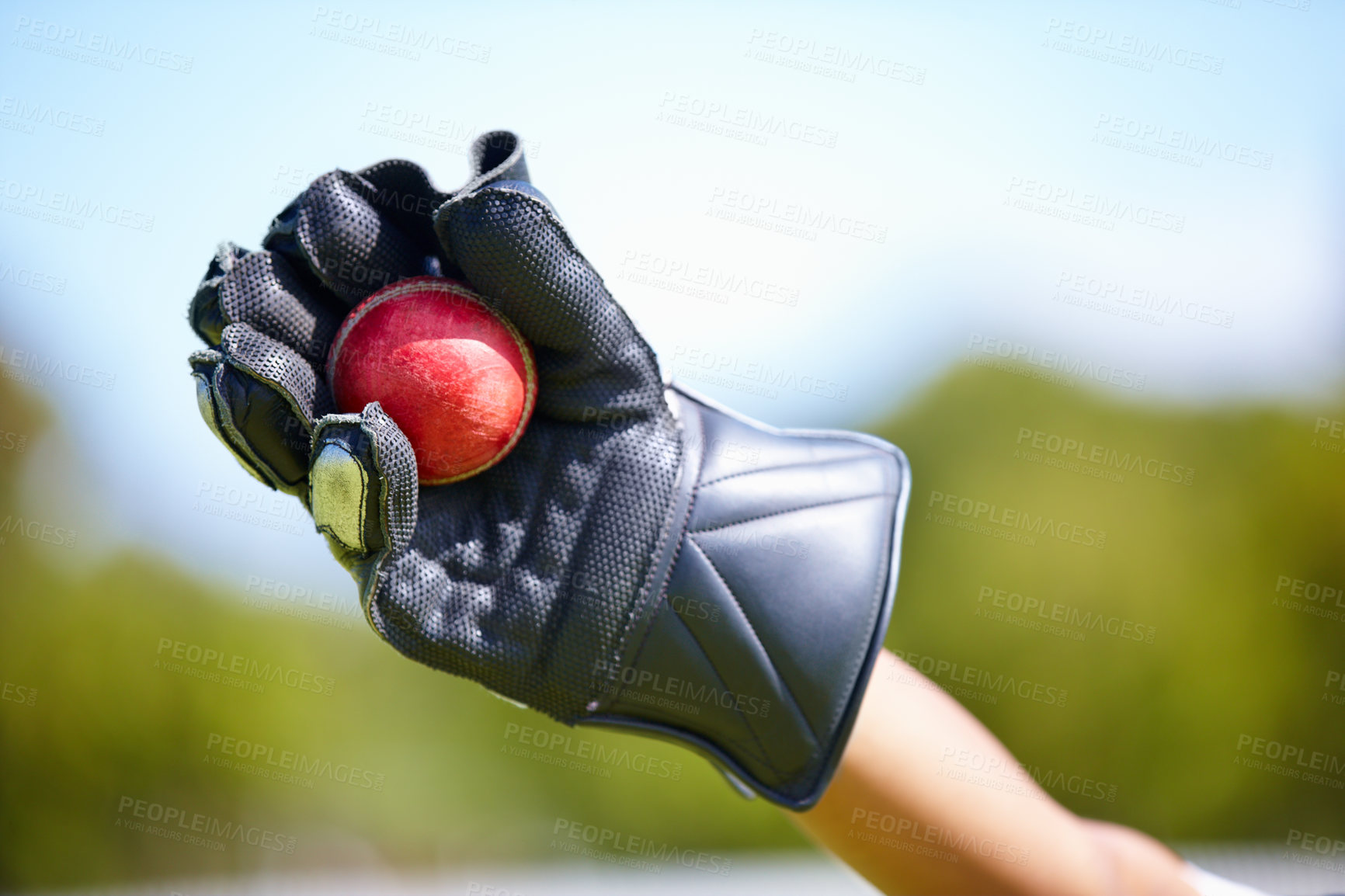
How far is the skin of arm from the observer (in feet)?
6.11

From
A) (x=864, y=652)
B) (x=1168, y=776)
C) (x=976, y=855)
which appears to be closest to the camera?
(x=976, y=855)

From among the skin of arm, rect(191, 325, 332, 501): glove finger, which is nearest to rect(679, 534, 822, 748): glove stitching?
the skin of arm

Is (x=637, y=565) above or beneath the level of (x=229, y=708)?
above

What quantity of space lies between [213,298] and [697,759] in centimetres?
836

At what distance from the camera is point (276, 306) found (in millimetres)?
2033

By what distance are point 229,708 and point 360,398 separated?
9727 millimetres

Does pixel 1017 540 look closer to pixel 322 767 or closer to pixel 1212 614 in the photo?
pixel 1212 614

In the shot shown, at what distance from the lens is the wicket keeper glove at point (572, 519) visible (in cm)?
195

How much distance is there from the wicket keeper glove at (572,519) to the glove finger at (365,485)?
0.01m

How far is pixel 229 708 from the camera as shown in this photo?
9992 millimetres

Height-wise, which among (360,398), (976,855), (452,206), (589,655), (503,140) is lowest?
(976,855)

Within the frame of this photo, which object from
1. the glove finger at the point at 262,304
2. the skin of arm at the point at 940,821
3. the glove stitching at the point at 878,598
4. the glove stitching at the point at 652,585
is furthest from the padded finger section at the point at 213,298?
the skin of arm at the point at 940,821

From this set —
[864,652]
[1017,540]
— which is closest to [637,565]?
[864,652]

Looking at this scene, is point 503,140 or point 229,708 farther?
point 229,708
